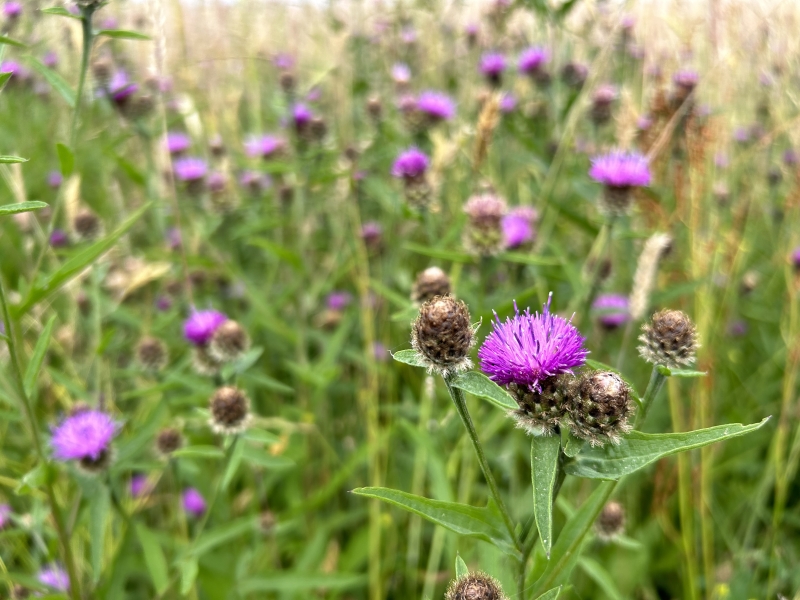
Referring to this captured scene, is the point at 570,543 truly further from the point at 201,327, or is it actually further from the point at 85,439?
the point at 201,327

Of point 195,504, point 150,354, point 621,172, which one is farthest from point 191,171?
point 621,172

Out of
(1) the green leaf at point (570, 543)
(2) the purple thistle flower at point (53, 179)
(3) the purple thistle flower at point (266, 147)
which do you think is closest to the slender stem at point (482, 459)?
(1) the green leaf at point (570, 543)

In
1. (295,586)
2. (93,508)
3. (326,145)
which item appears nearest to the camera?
(93,508)

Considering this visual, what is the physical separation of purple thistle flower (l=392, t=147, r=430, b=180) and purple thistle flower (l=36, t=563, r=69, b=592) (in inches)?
80.4

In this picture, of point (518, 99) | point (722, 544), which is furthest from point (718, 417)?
point (518, 99)

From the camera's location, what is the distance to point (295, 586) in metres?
2.19

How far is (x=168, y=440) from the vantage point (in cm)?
250

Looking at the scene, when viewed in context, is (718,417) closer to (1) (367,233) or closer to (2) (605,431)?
(1) (367,233)

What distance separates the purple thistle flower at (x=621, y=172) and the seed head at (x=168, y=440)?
2043 millimetres

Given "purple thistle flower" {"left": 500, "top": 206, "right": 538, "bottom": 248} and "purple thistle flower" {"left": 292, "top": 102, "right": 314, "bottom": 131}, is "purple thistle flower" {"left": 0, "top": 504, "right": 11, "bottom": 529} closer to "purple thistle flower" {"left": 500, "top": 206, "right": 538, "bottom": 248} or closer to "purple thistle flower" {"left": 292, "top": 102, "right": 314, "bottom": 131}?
"purple thistle flower" {"left": 500, "top": 206, "right": 538, "bottom": 248}

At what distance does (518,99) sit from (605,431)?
3190 mm

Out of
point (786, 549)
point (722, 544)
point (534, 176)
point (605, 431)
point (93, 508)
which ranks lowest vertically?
point (722, 544)

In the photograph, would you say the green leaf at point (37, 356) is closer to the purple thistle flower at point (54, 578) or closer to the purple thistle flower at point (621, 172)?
the purple thistle flower at point (54, 578)

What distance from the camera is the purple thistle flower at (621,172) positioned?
2514 millimetres
